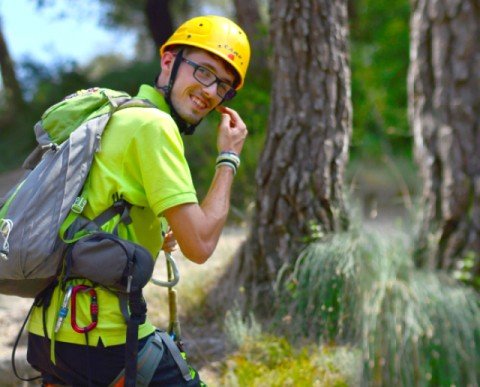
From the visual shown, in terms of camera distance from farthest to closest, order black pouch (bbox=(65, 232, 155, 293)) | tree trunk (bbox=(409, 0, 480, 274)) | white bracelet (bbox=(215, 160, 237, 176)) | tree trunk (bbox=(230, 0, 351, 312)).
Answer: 1. tree trunk (bbox=(230, 0, 351, 312))
2. tree trunk (bbox=(409, 0, 480, 274))
3. white bracelet (bbox=(215, 160, 237, 176))
4. black pouch (bbox=(65, 232, 155, 293))

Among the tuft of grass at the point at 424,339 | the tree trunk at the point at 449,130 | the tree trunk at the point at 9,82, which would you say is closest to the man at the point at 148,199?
the tuft of grass at the point at 424,339

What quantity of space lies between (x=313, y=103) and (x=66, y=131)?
11.0 feet

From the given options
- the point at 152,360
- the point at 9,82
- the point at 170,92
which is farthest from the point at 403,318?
the point at 9,82

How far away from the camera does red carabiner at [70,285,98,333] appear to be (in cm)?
282

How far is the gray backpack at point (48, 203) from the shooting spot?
2750mm

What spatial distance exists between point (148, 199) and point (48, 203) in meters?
0.34

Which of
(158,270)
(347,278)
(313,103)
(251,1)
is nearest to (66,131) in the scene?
(347,278)

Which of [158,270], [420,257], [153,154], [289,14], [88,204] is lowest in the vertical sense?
[158,270]

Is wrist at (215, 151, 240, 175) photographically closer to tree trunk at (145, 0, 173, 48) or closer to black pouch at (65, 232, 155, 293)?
black pouch at (65, 232, 155, 293)

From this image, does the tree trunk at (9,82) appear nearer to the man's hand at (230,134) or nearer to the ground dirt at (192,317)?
the ground dirt at (192,317)

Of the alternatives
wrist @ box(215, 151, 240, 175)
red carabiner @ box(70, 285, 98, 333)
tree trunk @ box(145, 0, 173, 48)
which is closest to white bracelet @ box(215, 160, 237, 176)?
wrist @ box(215, 151, 240, 175)

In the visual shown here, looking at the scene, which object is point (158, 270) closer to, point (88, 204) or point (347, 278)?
point (347, 278)

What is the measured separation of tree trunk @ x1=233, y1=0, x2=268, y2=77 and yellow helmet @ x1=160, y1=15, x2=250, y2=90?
26.3ft

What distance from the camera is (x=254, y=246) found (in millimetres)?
A: 6262
